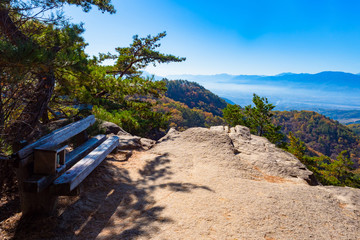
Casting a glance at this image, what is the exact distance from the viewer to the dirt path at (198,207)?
249cm

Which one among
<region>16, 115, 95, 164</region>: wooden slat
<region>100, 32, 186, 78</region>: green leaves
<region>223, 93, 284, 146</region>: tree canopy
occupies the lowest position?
<region>223, 93, 284, 146</region>: tree canopy

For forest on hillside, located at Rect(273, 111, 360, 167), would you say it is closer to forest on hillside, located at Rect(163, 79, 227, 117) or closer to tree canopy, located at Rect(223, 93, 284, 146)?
forest on hillside, located at Rect(163, 79, 227, 117)

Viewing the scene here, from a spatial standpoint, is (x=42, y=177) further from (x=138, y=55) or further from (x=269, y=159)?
(x=138, y=55)

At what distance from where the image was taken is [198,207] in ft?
10.0

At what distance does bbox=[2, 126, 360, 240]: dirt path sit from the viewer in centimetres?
249

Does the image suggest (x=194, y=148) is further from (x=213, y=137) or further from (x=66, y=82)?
(x=66, y=82)

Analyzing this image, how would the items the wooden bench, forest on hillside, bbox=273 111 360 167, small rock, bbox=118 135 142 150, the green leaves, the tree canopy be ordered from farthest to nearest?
forest on hillside, bbox=273 111 360 167 → the tree canopy → the green leaves → small rock, bbox=118 135 142 150 → the wooden bench

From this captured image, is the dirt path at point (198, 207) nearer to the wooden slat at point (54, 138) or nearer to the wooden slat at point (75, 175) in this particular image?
the wooden slat at point (75, 175)

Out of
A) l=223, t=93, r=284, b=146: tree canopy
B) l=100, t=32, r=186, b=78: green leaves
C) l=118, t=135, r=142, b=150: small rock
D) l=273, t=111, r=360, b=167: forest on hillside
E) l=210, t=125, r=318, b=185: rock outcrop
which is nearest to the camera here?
l=210, t=125, r=318, b=185: rock outcrop

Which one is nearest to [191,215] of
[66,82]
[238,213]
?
[238,213]

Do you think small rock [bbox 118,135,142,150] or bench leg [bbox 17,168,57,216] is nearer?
bench leg [bbox 17,168,57,216]

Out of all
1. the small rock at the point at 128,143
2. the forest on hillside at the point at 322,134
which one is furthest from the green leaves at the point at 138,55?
the forest on hillside at the point at 322,134

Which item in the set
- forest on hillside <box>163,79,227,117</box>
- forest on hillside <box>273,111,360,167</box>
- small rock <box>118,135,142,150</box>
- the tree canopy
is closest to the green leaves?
small rock <box>118,135,142,150</box>

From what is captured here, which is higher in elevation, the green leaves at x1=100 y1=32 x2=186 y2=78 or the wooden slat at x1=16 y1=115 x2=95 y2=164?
the green leaves at x1=100 y1=32 x2=186 y2=78
